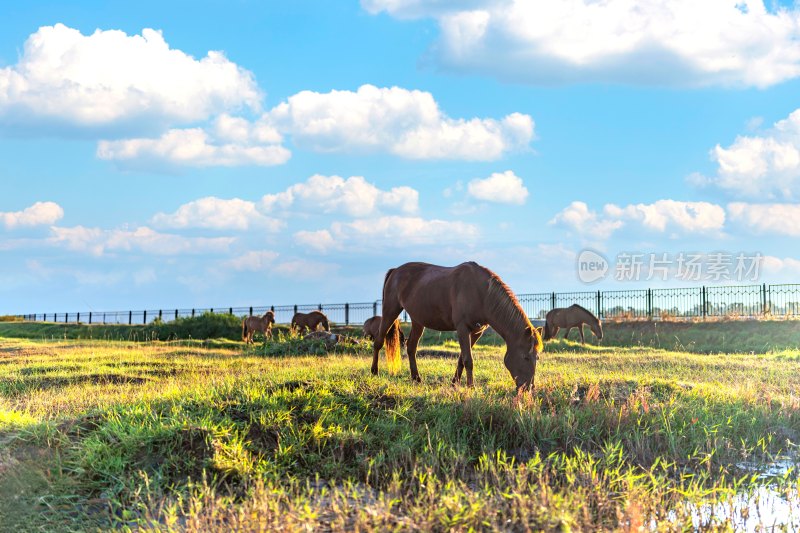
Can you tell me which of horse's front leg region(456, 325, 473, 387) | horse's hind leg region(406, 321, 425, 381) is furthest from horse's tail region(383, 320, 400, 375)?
horse's front leg region(456, 325, 473, 387)

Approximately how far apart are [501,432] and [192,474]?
3158 millimetres

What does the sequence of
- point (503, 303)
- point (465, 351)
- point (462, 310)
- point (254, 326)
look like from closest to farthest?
point (503, 303) → point (465, 351) → point (462, 310) → point (254, 326)

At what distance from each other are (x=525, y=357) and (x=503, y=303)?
0.91m

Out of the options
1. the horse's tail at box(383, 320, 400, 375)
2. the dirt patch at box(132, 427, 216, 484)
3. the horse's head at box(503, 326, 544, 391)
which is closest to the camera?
the dirt patch at box(132, 427, 216, 484)

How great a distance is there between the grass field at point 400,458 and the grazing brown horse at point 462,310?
0.57 m

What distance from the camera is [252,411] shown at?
22.5 ft

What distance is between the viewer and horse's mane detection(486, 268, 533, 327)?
31.4 feet

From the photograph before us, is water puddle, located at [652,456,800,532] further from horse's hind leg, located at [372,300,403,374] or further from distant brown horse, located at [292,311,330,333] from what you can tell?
distant brown horse, located at [292,311,330,333]

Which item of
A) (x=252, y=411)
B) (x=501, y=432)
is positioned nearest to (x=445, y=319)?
(x=501, y=432)

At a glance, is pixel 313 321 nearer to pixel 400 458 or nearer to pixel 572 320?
pixel 572 320

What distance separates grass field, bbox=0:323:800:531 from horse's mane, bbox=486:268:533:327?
101 cm

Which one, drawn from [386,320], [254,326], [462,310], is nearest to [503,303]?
[462,310]

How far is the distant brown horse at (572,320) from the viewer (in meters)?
26.7

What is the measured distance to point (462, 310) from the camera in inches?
406
